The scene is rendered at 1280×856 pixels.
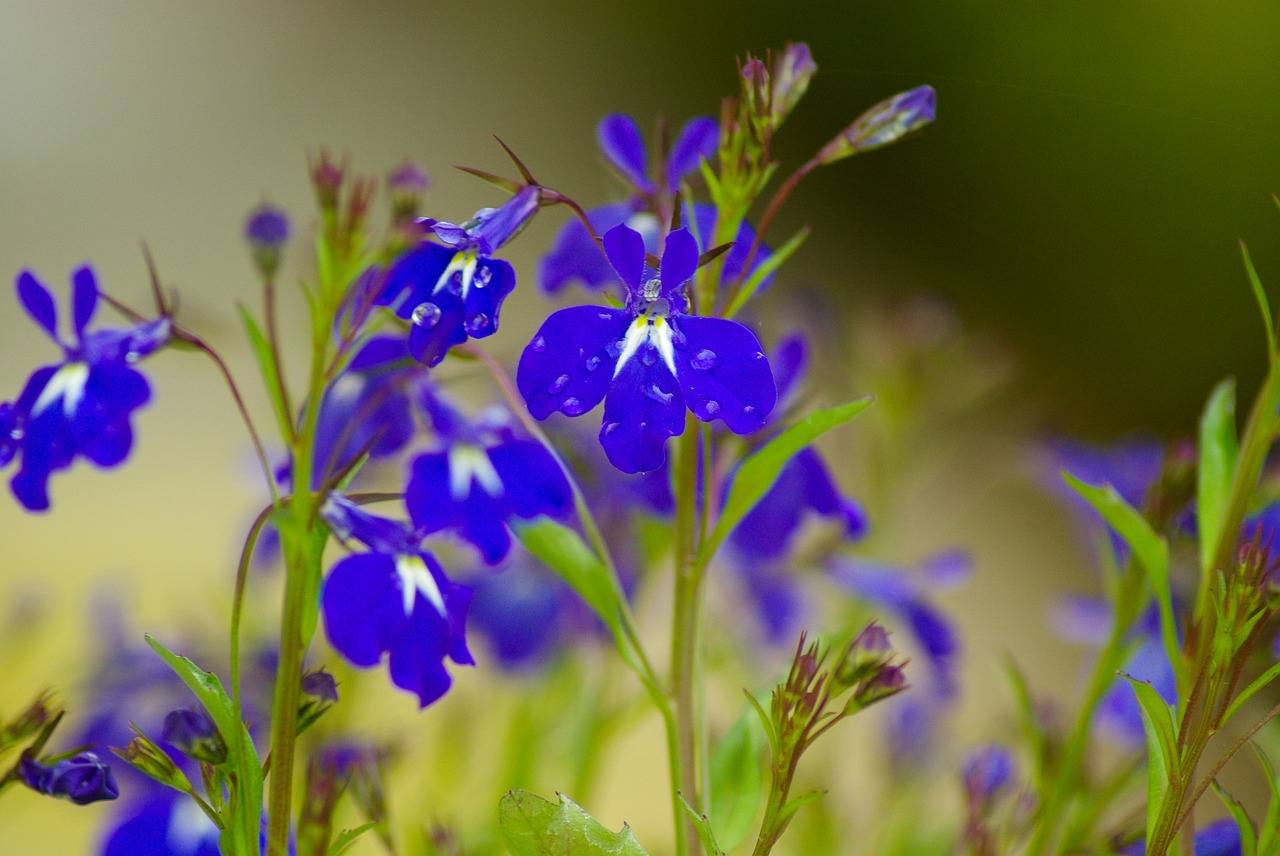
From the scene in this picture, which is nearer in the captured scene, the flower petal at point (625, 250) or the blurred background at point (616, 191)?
the flower petal at point (625, 250)

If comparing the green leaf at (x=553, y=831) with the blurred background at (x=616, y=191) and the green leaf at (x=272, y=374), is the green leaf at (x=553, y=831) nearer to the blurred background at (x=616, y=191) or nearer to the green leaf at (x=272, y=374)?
the green leaf at (x=272, y=374)

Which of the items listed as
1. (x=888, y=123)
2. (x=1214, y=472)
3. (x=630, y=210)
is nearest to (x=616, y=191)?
(x=630, y=210)

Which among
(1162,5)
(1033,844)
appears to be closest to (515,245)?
(1162,5)

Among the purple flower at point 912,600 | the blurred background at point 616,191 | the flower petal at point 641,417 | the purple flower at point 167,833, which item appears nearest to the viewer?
the flower petal at point 641,417

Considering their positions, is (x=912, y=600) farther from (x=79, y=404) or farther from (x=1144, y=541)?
(x=79, y=404)

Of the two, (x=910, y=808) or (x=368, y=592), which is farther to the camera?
(x=910, y=808)

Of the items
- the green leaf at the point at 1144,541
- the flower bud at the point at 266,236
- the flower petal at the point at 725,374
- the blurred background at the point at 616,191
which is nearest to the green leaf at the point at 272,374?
the flower bud at the point at 266,236

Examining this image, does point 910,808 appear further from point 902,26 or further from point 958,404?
point 902,26
